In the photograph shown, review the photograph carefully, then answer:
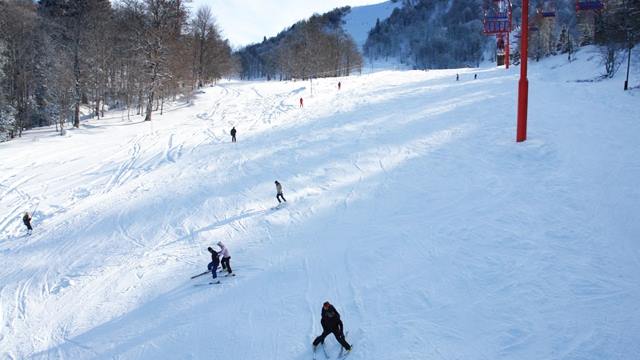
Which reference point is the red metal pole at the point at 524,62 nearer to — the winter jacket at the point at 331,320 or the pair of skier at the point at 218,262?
the pair of skier at the point at 218,262

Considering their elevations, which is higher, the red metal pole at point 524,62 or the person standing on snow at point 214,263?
the red metal pole at point 524,62

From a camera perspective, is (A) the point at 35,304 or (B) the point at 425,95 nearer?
(A) the point at 35,304

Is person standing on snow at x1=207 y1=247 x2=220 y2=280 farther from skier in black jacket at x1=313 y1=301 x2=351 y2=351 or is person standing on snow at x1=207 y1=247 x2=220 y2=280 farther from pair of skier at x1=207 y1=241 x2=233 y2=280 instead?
skier in black jacket at x1=313 y1=301 x2=351 y2=351

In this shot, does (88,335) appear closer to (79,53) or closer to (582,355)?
(582,355)

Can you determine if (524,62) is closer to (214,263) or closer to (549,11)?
(214,263)

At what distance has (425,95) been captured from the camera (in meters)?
33.9

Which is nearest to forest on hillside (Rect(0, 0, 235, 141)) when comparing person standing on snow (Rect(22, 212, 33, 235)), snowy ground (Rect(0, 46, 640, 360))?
snowy ground (Rect(0, 46, 640, 360))

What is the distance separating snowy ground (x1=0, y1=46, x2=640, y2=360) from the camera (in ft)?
28.9

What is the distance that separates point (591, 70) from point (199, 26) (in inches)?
2018

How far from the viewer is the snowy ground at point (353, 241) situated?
28.9ft

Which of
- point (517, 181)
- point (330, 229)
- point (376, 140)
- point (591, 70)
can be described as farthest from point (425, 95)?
point (330, 229)

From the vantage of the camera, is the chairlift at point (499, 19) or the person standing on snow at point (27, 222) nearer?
the person standing on snow at point (27, 222)

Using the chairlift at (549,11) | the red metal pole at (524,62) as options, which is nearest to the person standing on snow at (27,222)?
the red metal pole at (524,62)

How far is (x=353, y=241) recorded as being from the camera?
1286 cm
